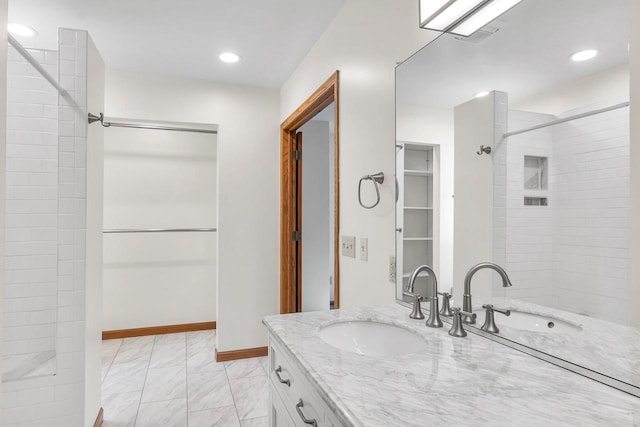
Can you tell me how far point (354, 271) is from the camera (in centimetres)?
199

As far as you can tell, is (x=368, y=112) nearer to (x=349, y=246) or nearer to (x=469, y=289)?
(x=349, y=246)

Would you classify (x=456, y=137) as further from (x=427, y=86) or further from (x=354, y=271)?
(x=354, y=271)

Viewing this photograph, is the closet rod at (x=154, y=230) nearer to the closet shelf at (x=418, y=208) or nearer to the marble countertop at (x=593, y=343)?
the closet shelf at (x=418, y=208)

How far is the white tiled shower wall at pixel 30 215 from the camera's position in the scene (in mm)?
1963

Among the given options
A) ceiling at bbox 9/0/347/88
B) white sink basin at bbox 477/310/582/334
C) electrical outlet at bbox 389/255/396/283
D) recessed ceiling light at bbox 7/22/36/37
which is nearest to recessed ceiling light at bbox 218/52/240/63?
ceiling at bbox 9/0/347/88

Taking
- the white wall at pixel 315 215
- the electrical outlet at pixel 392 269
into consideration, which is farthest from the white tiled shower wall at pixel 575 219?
the white wall at pixel 315 215

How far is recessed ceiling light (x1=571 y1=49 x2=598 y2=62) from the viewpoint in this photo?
85cm

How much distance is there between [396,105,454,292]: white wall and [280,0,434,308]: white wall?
213 mm

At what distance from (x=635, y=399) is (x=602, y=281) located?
240 mm

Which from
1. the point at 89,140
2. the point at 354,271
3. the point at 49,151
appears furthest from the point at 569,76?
the point at 49,151

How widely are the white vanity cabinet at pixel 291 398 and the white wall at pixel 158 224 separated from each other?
109 inches

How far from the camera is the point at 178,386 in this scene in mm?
2605

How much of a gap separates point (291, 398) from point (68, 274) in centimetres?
140

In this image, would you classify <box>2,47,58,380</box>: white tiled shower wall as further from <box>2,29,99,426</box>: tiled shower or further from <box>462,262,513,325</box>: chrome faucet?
<box>462,262,513,325</box>: chrome faucet
